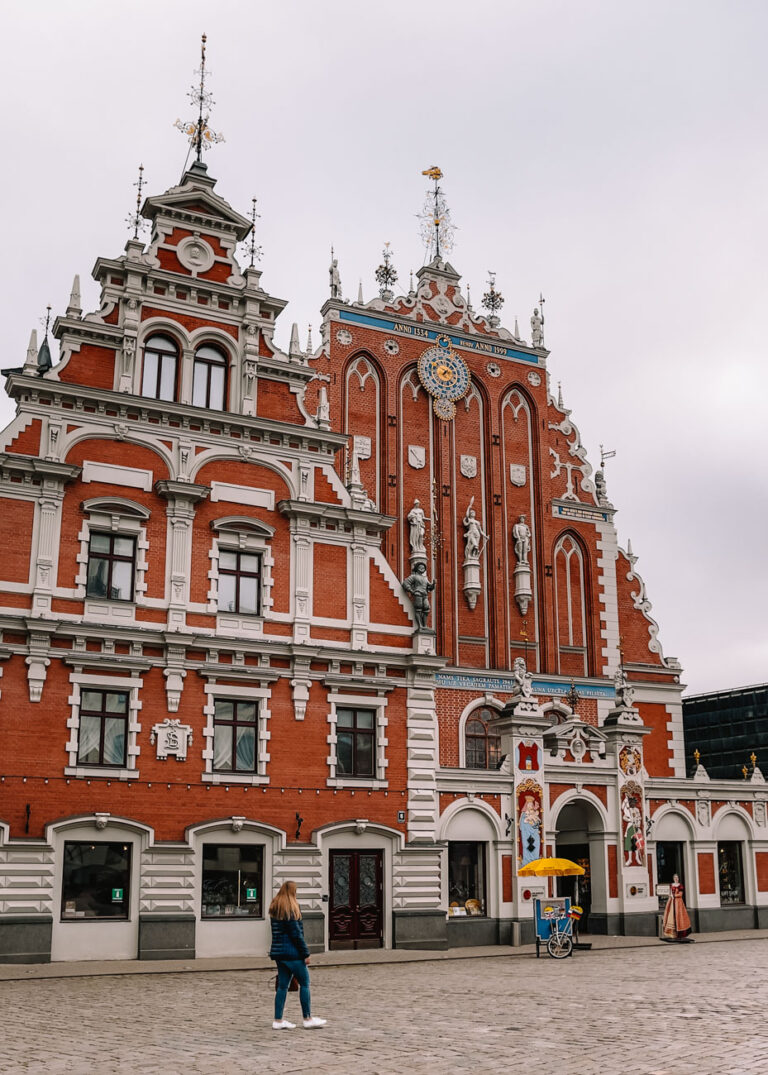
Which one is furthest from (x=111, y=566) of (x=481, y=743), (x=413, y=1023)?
(x=481, y=743)

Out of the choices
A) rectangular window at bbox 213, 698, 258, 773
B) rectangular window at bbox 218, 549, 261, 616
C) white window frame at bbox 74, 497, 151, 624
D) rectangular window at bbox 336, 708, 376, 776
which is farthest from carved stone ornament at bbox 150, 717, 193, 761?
rectangular window at bbox 336, 708, 376, 776

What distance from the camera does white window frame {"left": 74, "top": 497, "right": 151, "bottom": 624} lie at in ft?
87.0

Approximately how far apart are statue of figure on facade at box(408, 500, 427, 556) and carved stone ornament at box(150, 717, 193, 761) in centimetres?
1404

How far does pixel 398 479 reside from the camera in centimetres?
3959

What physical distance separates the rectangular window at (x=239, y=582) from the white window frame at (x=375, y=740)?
125 inches

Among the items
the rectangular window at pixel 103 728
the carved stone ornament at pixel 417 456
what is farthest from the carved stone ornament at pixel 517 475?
the rectangular window at pixel 103 728

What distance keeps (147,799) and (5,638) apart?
4893 millimetres

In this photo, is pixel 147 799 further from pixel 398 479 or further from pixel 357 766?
pixel 398 479

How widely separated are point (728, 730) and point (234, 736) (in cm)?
3388

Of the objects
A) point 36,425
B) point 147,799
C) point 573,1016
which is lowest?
point 573,1016

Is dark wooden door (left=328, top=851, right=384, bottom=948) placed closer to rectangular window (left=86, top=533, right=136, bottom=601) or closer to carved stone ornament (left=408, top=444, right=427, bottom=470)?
rectangular window (left=86, top=533, right=136, bottom=601)

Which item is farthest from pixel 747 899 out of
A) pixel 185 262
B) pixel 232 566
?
pixel 185 262

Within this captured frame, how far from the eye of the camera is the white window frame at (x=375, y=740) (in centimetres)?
2841

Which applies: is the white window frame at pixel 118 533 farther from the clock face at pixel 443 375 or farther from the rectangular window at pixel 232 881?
the clock face at pixel 443 375
